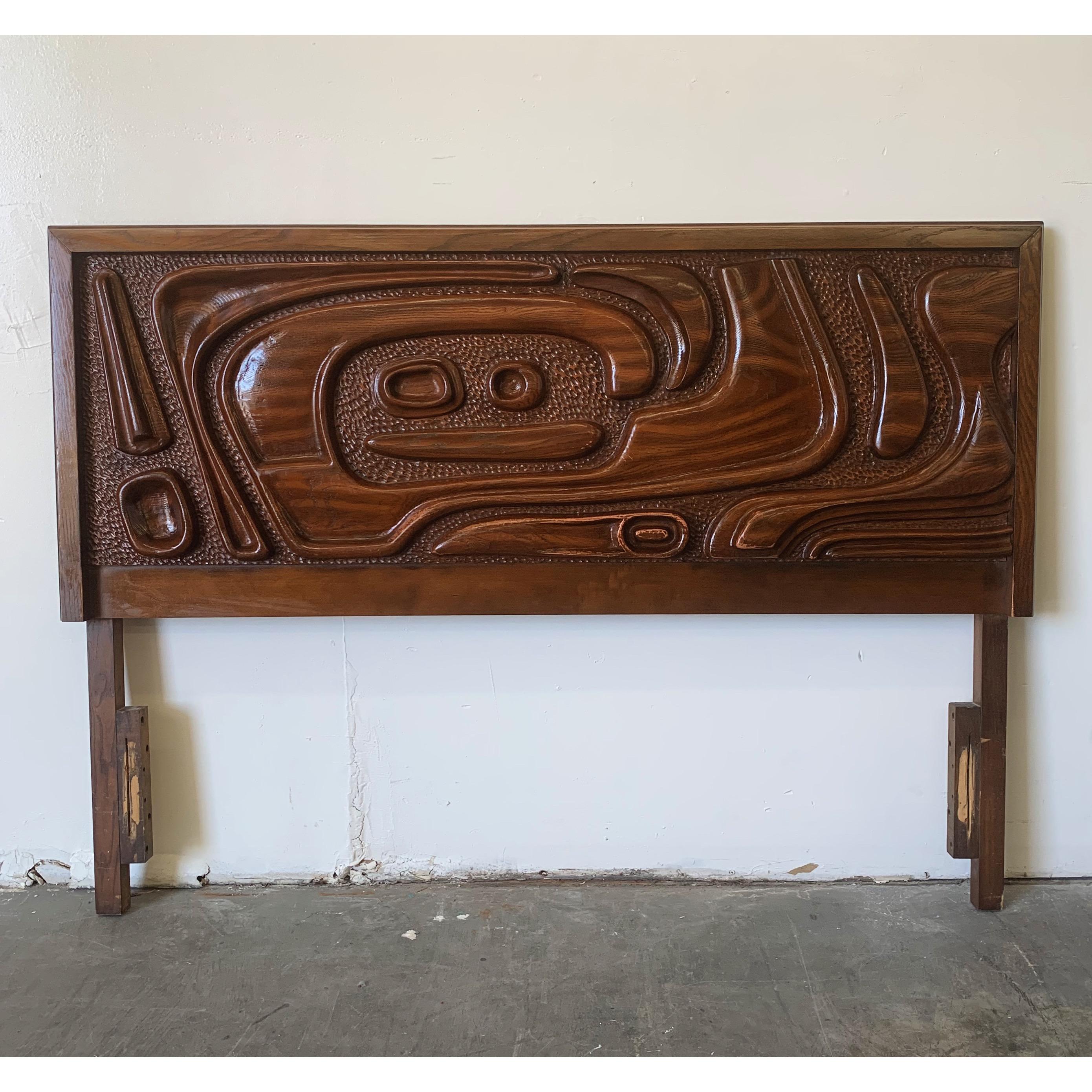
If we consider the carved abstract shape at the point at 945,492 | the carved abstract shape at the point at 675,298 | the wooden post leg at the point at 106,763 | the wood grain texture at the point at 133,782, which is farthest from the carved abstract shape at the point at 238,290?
the carved abstract shape at the point at 945,492

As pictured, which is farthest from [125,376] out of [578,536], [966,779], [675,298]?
[966,779]

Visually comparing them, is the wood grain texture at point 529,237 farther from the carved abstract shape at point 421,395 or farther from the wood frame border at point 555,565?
the carved abstract shape at point 421,395

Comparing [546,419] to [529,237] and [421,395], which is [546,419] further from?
[529,237]

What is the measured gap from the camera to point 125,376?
5.59 ft

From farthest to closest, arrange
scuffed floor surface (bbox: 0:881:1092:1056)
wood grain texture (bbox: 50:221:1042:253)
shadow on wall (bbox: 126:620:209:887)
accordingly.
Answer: shadow on wall (bbox: 126:620:209:887) → wood grain texture (bbox: 50:221:1042:253) → scuffed floor surface (bbox: 0:881:1092:1056)

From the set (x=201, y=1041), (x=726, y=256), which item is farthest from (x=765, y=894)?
(x=726, y=256)

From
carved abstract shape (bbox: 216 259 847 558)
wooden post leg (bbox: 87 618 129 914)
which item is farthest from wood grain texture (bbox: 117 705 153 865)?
carved abstract shape (bbox: 216 259 847 558)

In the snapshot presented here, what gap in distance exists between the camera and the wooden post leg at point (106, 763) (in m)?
1.78

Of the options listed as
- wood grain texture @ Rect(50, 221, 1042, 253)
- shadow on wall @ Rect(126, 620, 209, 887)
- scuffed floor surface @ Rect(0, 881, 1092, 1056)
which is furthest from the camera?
shadow on wall @ Rect(126, 620, 209, 887)

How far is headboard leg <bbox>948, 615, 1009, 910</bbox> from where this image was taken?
178 centimetres

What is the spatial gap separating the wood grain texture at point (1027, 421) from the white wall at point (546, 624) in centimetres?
9

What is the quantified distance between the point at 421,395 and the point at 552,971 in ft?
3.79

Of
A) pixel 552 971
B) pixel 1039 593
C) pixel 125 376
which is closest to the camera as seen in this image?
pixel 552 971

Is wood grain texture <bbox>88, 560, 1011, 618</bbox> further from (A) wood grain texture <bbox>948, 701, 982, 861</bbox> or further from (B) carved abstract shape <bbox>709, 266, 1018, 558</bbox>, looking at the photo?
(A) wood grain texture <bbox>948, 701, 982, 861</bbox>
